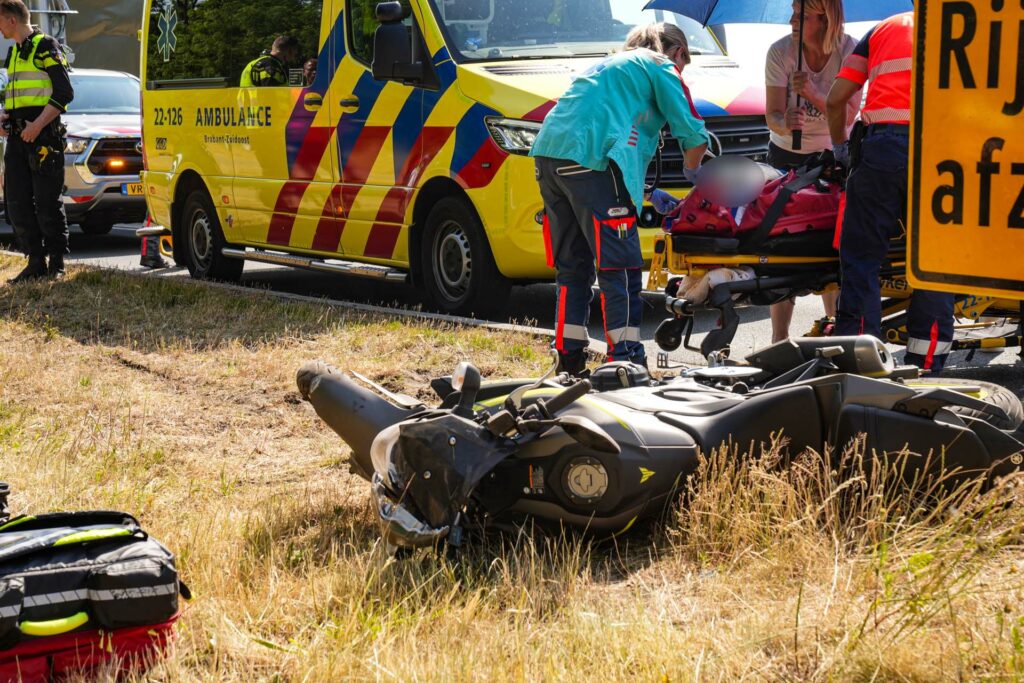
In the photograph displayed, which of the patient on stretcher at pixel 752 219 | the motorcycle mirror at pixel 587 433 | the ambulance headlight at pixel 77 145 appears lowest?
the motorcycle mirror at pixel 587 433

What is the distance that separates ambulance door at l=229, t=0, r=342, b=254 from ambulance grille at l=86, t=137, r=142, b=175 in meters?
3.96

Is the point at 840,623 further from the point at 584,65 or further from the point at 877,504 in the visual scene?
the point at 584,65

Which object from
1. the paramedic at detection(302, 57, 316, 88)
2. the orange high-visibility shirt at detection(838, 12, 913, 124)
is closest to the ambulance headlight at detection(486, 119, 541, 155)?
the paramedic at detection(302, 57, 316, 88)

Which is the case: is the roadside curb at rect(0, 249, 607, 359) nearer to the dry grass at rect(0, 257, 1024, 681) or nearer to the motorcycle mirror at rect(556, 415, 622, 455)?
the dry grass at rect(0, 257, 1024, 681)

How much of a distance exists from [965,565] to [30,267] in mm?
8430

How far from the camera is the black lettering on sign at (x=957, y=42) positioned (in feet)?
6.84

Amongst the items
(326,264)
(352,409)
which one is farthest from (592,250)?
(326,264)

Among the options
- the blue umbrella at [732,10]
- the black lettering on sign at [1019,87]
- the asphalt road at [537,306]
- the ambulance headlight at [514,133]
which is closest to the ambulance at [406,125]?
the ambulance headlight at [514,133]

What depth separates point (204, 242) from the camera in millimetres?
10453

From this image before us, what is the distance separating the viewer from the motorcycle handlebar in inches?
134

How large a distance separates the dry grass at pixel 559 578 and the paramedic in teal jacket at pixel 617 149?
1.40m

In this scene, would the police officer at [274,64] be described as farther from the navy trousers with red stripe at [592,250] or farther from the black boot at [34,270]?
the navy trousers with red stripe at [592,250]

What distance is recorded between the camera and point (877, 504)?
334 centimetres

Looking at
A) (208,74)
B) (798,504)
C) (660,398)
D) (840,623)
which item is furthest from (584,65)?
(840,623)
